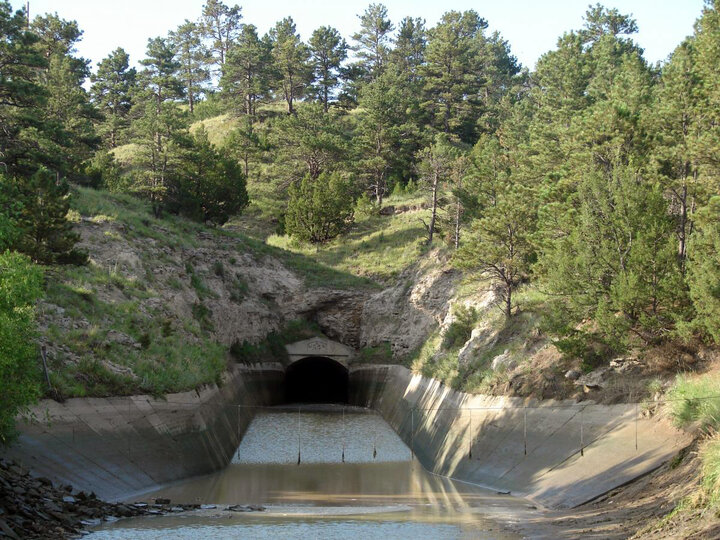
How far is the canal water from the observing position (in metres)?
28.4

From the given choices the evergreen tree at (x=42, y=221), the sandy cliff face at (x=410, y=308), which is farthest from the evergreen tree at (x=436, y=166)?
the evergreen tree at (x=42, y=221)

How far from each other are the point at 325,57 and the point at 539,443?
104138mm

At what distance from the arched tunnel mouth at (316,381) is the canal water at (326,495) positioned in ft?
46.5

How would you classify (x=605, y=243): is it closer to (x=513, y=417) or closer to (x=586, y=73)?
(x=513, y=417)

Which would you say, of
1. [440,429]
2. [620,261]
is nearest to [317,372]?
[440,429]

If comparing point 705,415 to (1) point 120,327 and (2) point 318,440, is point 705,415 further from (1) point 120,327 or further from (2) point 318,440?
(1) point 120,327

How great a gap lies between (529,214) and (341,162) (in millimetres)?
44858

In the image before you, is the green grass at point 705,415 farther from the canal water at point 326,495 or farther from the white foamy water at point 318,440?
the white foamy water at point 318,440

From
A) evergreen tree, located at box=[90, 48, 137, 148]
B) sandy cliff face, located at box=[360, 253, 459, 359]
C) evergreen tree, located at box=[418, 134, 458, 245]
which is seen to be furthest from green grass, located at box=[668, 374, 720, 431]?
evergreen tree, located at box=[90, 48, 137, 148]

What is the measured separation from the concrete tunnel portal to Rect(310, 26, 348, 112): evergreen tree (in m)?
61.3

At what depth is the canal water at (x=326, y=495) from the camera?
93.2 ft

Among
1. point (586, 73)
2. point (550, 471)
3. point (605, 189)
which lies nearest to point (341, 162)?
point (586, 73)

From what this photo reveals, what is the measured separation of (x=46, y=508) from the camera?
2677cm

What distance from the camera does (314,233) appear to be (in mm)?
84750
